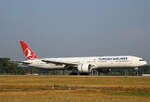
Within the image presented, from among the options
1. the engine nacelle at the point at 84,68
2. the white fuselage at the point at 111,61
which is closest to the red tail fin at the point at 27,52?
the white fuselage at the point at 111,61

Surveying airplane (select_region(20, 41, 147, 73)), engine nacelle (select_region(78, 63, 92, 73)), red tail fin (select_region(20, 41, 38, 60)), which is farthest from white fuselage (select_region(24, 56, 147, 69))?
red tail fin (select_region(20, 41, 38, 60))

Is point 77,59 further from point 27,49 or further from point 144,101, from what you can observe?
point 144,101

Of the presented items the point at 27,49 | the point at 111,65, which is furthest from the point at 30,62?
the point at 111,65

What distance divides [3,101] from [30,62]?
180 feet

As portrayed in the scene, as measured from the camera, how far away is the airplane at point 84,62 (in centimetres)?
6123

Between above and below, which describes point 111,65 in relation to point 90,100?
above

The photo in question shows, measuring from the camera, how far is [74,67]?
221 ft

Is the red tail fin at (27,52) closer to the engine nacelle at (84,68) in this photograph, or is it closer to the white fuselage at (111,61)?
the white fuselage at (111,61)

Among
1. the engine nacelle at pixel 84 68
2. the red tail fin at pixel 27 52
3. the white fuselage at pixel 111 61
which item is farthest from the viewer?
the red tail fin at pixel 27 52

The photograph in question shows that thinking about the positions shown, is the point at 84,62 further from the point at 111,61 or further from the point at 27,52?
the point at 27,52

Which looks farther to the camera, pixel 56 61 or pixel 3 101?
pixel 56 61

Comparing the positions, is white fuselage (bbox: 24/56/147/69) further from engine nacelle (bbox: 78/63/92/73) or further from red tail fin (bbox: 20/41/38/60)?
red tail fin (bbox: 20/41/38/60)

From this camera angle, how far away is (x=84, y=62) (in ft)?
218

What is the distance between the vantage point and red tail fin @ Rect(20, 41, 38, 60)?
75319 mm
